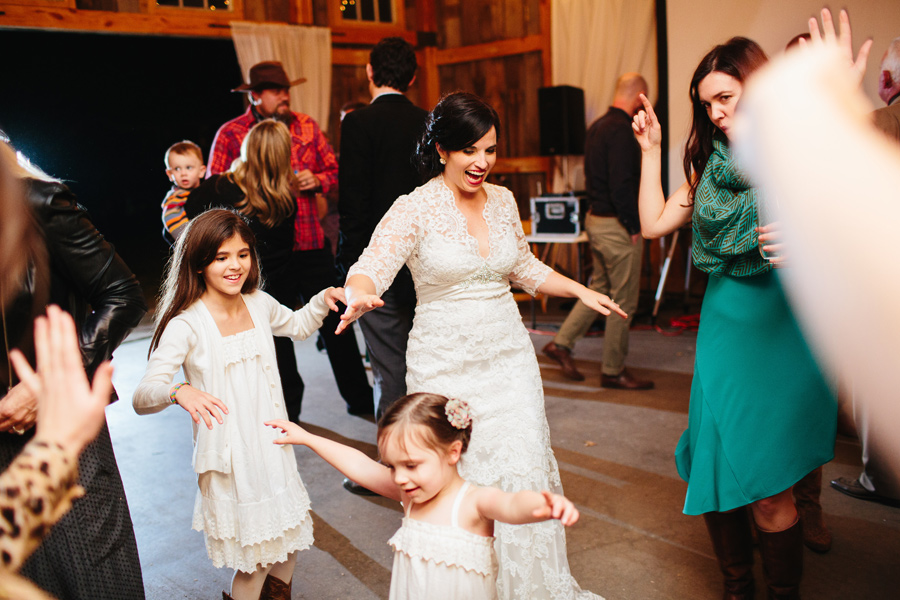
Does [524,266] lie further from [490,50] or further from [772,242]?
[490,50]

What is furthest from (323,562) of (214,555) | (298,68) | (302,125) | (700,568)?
(298,68)

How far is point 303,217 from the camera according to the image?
391cm

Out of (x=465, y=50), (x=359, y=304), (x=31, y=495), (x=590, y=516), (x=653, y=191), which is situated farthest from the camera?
(x=465, y=50)

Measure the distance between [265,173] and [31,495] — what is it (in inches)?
100

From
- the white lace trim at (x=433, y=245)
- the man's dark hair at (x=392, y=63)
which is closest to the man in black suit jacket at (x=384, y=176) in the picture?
the man's dark hair at (x=392, y=63)

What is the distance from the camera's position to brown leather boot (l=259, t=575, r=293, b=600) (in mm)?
2219

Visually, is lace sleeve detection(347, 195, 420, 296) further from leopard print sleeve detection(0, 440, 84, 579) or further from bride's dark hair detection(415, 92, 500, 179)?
leopard print sleeve detection(0, 440, 84, 579)

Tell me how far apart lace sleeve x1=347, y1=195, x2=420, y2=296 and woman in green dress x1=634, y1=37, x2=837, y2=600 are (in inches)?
34.8

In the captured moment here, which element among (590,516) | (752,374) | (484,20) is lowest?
(590,516)

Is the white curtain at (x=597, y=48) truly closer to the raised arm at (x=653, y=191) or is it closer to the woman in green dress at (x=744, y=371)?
the raised arm at (x=653, y=191)

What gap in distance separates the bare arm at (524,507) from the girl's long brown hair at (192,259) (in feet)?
3.68

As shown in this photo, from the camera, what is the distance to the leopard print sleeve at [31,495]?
963 mm

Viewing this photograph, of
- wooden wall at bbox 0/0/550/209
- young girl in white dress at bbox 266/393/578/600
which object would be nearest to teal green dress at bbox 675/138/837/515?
young girl in white dress at bbox 266/393/578/600

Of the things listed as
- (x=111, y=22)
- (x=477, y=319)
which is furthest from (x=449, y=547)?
(x=111, y=22)
